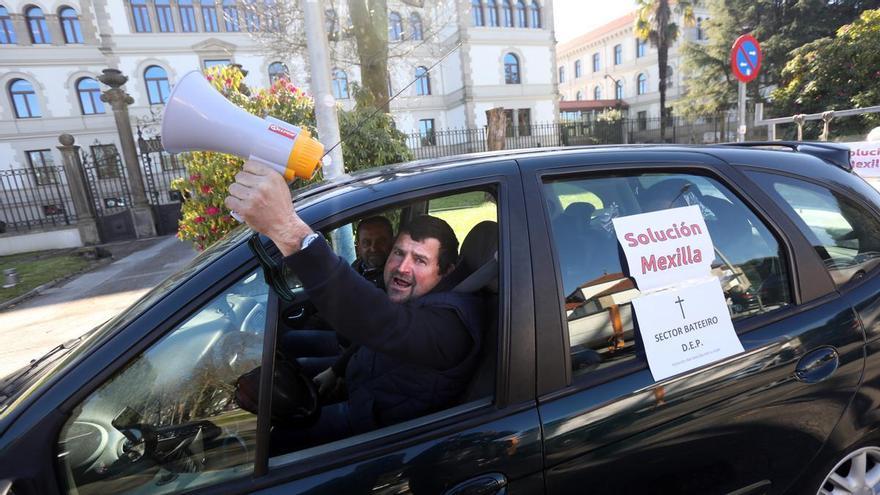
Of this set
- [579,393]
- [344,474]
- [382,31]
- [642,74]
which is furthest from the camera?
[642,74]

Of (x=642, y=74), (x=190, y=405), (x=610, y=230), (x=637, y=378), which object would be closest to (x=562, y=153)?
(x=610, y=230)

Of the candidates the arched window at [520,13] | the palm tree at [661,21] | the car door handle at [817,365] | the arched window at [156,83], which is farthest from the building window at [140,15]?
the car door handle at [817,365]

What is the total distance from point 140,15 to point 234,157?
30078mm

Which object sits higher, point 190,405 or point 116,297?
point 190,405

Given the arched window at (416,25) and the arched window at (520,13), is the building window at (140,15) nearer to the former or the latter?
the arched window at (416,25)

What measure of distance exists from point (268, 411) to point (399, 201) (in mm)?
670

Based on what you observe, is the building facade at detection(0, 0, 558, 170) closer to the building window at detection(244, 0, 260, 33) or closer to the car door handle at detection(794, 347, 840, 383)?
the building window at detection(244, 0, 260, 33)

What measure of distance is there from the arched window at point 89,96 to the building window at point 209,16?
7236mm

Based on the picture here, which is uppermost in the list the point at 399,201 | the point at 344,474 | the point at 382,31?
the point at 382,31

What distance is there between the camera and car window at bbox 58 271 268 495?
3.47ft

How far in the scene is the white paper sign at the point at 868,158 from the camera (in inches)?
225

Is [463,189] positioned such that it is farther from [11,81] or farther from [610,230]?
[11,81]

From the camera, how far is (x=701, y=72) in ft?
94.5

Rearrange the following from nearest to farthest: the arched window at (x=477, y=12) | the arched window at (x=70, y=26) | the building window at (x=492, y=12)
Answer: the arched window at (x=70, y=26), the arched window at (x=477, y=12), the building window at (x=492, y=12)
